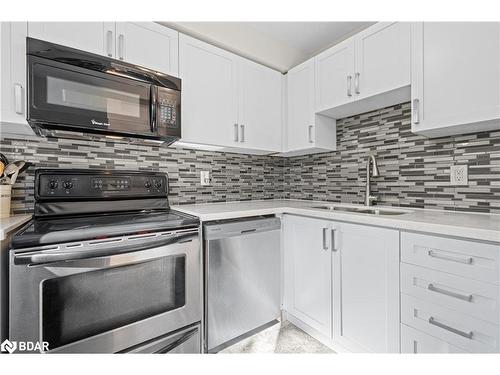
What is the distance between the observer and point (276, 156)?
2.69m

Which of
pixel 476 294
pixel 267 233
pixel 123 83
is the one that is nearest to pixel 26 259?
pixel 123 83

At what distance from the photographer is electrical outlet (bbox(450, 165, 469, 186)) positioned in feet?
4.94

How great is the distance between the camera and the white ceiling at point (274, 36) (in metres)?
1.89

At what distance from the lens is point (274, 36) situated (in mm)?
2238

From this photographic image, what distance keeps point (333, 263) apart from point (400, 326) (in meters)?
0.45

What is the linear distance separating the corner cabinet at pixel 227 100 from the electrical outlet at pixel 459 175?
132 centimetres

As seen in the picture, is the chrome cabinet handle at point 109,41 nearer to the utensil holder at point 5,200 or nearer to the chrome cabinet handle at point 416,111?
the utensil holder at point 5,200

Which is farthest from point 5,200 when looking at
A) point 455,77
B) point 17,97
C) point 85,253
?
point 455,77

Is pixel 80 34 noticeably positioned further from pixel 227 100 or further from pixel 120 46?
pixel 227 100

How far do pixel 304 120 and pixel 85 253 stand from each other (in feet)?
6.18

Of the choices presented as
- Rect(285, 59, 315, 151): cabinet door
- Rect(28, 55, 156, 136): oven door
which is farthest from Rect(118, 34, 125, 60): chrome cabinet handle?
Rect(285, 59, 315, 151): cabinet door

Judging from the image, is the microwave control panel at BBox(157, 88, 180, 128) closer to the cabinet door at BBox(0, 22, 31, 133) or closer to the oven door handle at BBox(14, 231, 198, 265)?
the cabinet door at BBox(0, 22, 31, 133)

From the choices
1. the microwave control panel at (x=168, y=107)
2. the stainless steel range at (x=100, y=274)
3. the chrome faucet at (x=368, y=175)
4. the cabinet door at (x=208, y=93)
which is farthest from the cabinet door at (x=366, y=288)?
the microwave control panel at (x=168, y=107)

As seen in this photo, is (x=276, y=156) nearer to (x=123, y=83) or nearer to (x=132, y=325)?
(x=123, y=83)
